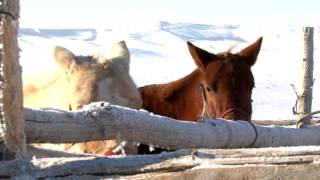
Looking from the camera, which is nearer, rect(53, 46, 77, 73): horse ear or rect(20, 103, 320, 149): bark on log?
rect(20, 103, 320, 149): bark on log

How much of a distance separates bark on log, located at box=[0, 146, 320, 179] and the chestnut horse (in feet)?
9.35

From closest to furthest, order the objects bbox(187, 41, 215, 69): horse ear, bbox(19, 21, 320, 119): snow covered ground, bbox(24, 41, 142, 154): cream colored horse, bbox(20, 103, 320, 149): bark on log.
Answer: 1. bbox(20, 103, 320, 149): bark on log
2. bbox(24, 41, 142, 154): cream colored horse
3. bbox(187, 41, 215, 69): horse ear
4. bbox(19, 21, 320, 119): snow covered ground

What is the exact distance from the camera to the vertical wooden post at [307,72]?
857cm

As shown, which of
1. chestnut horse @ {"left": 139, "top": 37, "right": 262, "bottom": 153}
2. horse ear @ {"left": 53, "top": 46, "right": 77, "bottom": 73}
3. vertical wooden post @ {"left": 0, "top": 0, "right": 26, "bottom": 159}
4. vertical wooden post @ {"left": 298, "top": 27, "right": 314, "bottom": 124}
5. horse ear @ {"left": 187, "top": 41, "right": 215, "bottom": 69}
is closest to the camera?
vertical wooden post @ {"left": 0, "top": 0, "right": 26, "bottom": 159}

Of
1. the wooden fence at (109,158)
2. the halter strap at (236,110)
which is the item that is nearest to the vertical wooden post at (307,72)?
the halter strap at (236,110)

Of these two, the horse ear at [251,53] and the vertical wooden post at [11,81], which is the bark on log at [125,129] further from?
the horse ear at [251,53]

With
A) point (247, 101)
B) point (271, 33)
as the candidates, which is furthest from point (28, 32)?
point (247, 101)

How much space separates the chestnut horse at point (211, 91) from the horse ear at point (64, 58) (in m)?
0.92

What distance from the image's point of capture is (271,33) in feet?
297

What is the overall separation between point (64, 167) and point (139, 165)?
0.20m

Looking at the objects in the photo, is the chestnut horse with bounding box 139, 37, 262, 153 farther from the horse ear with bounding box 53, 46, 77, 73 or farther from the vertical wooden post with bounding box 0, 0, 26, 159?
the vertical wooden post with bounding box 0, 0, 26, 159

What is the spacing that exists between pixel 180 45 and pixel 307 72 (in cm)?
7025

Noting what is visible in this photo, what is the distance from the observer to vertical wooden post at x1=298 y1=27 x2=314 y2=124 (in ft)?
28.1

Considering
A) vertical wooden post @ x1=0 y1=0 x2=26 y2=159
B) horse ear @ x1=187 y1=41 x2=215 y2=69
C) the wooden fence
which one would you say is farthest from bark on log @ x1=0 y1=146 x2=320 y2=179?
horse ear @ x1=187 y1=41 x2=215 y2=69
